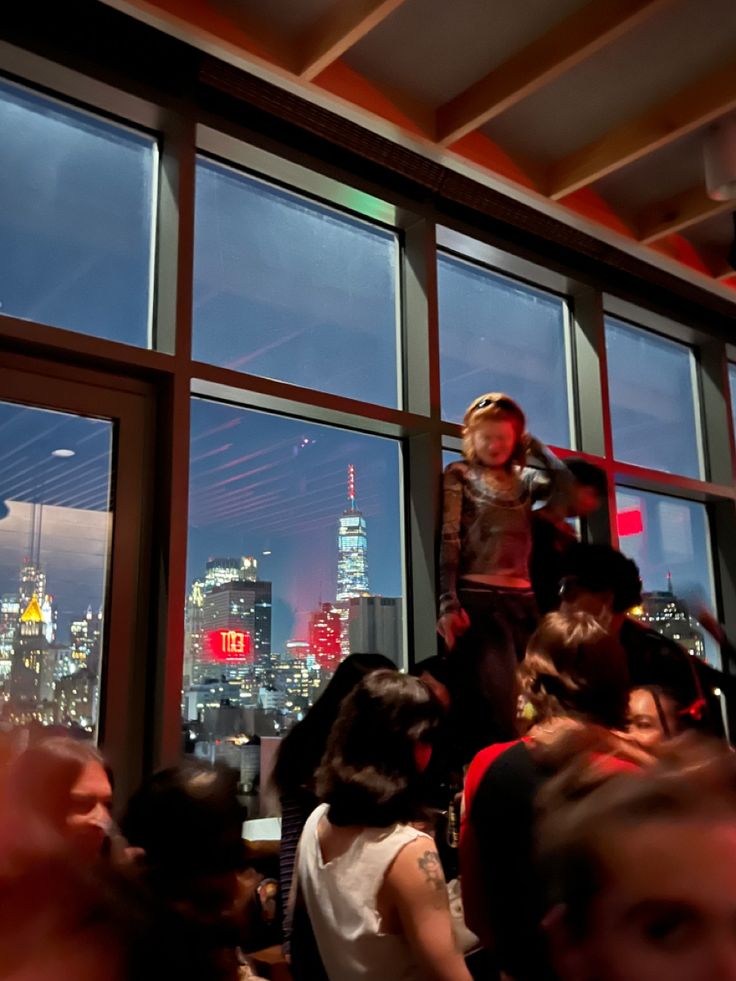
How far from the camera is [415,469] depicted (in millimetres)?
3354

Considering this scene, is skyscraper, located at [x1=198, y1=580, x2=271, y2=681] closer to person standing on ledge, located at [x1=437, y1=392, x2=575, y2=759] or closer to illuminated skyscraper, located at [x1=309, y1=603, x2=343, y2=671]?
illuminated skyscraper, located at [x1=309, y1=603, x2=343, y2=671]

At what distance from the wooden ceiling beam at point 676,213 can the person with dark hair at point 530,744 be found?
259cm

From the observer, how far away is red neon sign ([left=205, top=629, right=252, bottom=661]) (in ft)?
9.04

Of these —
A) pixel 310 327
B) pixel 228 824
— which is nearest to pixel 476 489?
pixel 310 327

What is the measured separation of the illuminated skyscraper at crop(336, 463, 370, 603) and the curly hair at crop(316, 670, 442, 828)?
4.63 feet

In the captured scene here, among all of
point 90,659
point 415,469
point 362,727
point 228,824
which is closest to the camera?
point 228,824

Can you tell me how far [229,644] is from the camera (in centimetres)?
281

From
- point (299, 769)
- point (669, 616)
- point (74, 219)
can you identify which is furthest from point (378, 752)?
point (669, 616)

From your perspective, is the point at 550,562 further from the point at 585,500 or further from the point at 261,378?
the point at 261,378

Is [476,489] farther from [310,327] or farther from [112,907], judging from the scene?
[112,907]

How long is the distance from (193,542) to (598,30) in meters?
1.98

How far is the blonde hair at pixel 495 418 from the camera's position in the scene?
3098mm

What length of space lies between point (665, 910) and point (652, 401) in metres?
4.31

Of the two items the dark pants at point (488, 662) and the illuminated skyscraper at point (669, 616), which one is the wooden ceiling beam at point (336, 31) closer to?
the dark pants at point (488, 662)
